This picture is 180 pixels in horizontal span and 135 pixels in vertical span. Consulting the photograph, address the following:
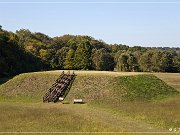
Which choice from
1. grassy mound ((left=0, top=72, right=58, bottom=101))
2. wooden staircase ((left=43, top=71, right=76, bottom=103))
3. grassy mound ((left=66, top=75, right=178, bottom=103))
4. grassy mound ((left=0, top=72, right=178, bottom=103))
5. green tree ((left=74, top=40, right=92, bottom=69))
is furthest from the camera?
green tree ((left=74, top=40, right=92, bottom=69))

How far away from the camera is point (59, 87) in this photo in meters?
59.0

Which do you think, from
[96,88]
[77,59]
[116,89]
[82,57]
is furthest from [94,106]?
[77,59]

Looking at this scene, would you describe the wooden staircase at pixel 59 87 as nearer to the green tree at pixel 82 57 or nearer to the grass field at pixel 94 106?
the grass field at pixel 94 106

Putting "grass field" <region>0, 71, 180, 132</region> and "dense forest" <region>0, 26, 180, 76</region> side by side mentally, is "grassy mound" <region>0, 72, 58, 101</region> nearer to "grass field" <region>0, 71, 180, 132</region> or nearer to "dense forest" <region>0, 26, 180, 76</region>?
"grass field" <region>0, 71, 180, 132</region>

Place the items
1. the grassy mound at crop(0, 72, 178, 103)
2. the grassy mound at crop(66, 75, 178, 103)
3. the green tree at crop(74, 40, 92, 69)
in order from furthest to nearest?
the green tree at crop(74, 40, 92, 69) < the grassy mound at crop(0, 72, 178, 103) < the grassy mound at crop(66, 75, 178, 103)

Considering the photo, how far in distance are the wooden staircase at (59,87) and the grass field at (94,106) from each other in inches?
40.1

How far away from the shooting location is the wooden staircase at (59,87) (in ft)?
180

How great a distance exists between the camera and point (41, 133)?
30.4 meters

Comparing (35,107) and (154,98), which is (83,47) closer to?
(154,98)

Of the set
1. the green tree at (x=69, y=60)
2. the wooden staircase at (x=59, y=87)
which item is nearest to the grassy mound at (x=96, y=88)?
the wooden staircase at (x=59, y=87)

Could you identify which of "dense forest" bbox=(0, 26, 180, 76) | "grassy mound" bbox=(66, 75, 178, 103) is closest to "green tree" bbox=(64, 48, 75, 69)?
"dense forest" bbox=(0, 26, 180, 76)

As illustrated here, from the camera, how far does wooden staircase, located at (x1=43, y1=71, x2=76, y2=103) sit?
2165 inches

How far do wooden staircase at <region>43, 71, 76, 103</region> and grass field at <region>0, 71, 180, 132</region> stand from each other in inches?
40.1

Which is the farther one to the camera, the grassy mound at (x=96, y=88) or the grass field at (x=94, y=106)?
the grassy mound at (x=96, y=88)
